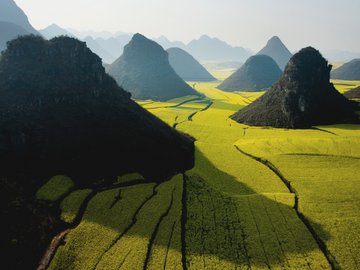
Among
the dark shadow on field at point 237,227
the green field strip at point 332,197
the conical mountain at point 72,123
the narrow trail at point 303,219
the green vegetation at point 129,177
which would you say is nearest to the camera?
the narrow trail at point 303,219

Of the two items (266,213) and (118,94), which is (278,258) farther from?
(118,94)

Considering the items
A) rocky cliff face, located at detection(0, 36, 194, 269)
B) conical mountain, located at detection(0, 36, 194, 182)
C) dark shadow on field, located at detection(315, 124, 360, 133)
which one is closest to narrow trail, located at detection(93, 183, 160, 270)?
rocky cliff face, located at detection(0, 36, 194, 269)

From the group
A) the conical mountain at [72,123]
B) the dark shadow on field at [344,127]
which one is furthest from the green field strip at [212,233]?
the dark shadow on field at [344,127]

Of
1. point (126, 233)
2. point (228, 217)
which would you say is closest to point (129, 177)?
point (126, 233)

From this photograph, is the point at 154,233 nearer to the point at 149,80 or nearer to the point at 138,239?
the point at 138,239

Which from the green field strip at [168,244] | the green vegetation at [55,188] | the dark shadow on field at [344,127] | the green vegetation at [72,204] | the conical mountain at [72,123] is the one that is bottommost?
the green field strip at [168,244]

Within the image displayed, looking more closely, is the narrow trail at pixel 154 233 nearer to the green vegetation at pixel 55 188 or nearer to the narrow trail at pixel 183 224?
the narrow trail at pixel 183 224

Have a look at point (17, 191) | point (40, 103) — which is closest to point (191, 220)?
point (17, 191)
